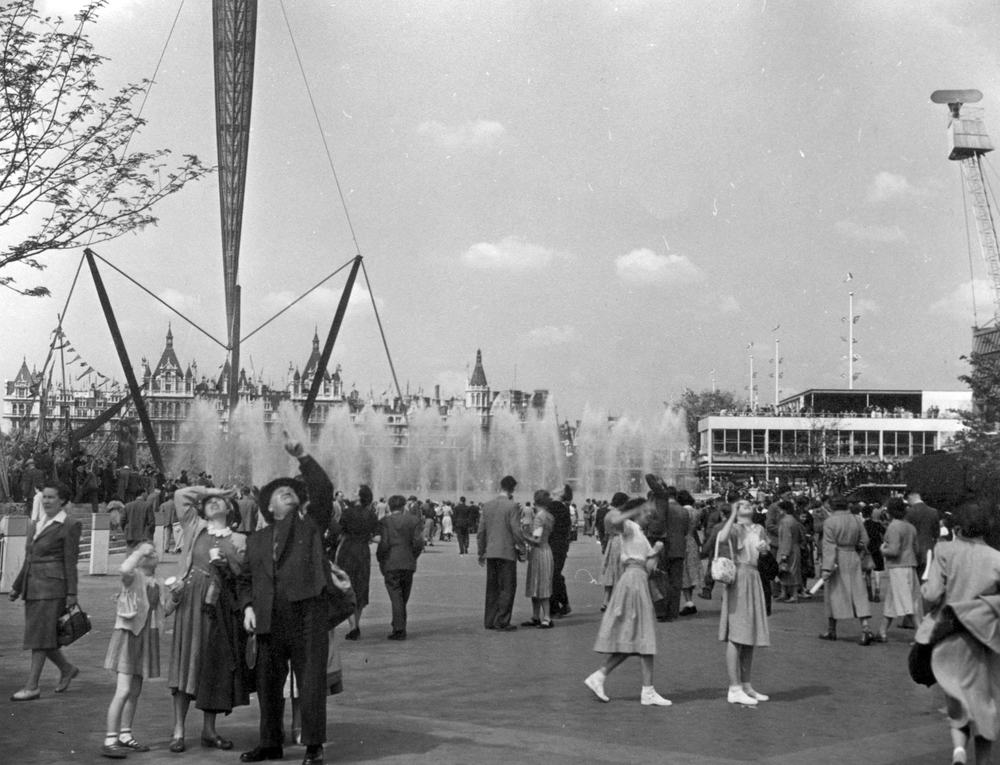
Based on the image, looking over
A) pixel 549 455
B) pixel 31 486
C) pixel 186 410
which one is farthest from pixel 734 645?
pixel 186 410

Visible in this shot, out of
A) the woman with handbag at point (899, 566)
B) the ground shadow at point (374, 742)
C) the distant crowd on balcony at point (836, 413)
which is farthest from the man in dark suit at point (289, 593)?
the distant crowd on balcony at point (836, 413)

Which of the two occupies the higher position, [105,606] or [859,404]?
[859,404]

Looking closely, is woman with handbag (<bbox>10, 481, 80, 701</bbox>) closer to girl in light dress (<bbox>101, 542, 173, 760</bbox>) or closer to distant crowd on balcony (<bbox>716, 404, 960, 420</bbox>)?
girl in light dress (<bbox>101, 542, 173, 760</bbox>)

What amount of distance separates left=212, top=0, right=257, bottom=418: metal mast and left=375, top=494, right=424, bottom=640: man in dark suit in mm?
26086

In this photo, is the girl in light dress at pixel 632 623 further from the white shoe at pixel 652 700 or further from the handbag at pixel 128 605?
the handbag at pixel 128 605

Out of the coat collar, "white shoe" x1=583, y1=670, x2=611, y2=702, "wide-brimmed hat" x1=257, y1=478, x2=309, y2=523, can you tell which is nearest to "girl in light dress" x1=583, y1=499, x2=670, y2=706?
"white shoe" x1=583, y1=670, x2=611, y2=702

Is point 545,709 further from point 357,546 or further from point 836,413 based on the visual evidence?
point 836,413

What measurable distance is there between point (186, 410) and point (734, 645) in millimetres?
143380

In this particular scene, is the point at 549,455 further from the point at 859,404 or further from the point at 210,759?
the point at 210,759

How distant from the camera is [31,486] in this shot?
3006 cm

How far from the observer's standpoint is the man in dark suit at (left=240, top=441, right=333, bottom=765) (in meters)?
7.25

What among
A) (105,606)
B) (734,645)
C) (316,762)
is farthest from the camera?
(105,606)

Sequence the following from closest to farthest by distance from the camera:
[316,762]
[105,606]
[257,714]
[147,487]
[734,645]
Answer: [316,762] → [257,714] → [734,645] → [105,606] → [147,487]

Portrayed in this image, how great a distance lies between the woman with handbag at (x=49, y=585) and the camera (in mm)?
9461
